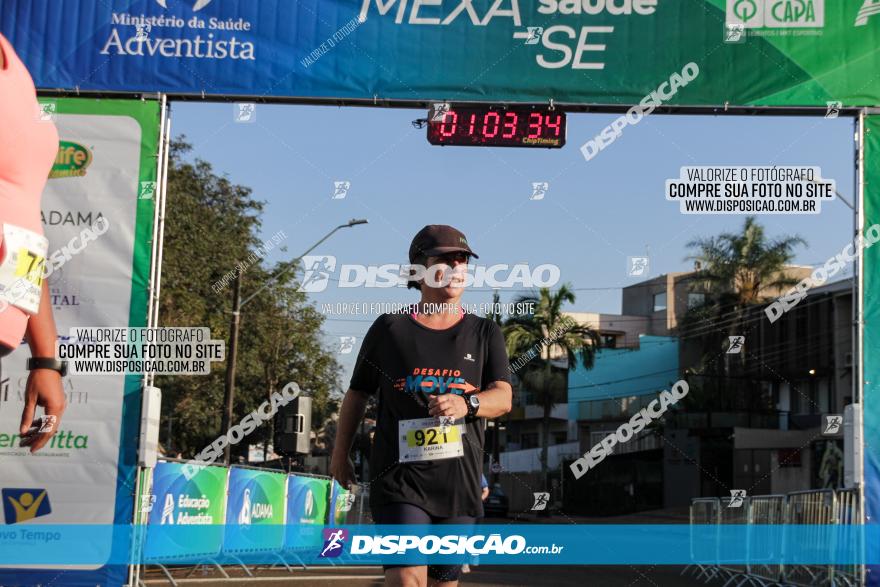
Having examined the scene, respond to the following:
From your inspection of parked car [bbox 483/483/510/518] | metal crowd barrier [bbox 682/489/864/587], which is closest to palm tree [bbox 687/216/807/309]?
parked car [bbox 483/483/510/518]

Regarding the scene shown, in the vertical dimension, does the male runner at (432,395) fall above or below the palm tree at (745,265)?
below

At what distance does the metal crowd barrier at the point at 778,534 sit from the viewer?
35.7 feet

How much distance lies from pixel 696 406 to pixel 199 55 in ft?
139

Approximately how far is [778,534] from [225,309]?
65.5 ft

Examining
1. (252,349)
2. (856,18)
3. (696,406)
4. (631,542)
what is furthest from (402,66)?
(696,406)

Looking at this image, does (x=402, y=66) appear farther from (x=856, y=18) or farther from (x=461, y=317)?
(x=461, y=317)

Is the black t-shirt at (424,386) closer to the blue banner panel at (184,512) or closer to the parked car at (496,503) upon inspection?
the blue banner panel at (184,512)

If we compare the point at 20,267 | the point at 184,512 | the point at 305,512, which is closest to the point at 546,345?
the point at 305,512

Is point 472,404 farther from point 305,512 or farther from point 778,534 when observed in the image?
point 305,512

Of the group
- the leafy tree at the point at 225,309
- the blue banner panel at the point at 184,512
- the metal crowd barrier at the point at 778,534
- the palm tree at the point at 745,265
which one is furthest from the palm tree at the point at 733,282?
the blue banner panel at the point at 184,512

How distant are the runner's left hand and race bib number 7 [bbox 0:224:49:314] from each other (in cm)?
343

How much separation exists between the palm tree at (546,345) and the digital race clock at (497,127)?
34132 millimetres

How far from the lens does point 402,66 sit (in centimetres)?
1021

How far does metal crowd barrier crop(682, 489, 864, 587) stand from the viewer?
10875 mm
